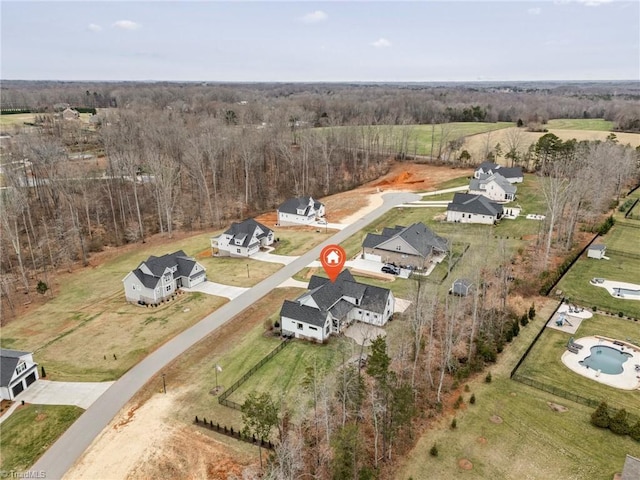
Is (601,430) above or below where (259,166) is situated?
below

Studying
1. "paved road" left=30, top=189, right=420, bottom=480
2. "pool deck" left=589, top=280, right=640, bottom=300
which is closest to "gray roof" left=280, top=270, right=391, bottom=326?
"paved road" left=30, top=189, right=420, bottom=480

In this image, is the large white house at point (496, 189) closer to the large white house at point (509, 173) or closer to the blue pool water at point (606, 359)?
the large white house at point (509, 173)

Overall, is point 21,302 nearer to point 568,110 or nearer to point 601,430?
point 601,430

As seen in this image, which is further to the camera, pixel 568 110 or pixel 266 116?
pixel 568 110

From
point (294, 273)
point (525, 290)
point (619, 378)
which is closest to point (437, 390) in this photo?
point (619, 378)

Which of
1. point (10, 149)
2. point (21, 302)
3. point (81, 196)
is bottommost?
point (21, 302)

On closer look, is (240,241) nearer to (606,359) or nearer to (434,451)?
(434,451)

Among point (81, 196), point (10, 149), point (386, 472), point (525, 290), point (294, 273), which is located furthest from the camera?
point (10, 149)
